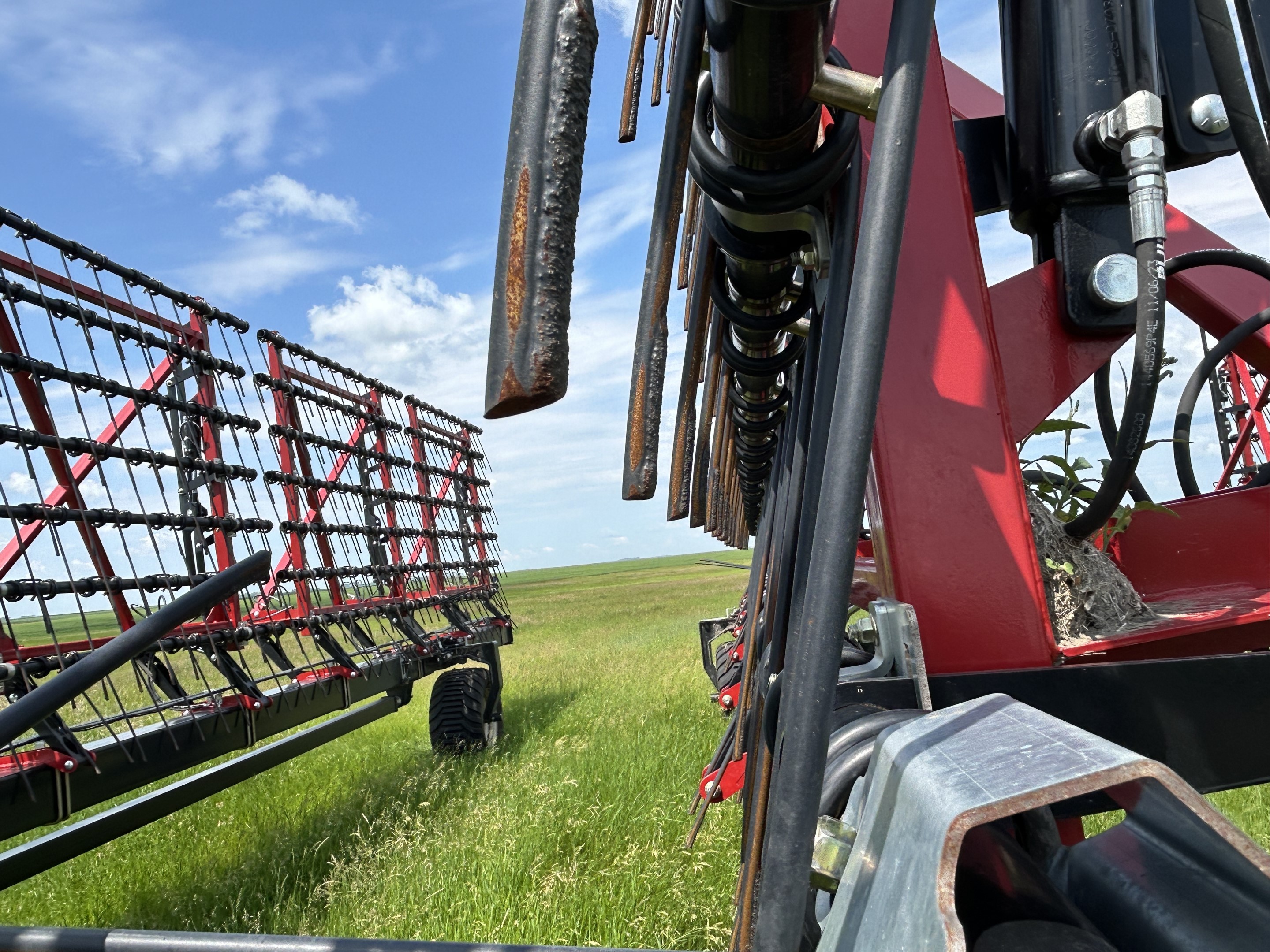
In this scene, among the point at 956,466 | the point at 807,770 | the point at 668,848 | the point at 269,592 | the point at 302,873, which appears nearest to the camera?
the point at 807,770

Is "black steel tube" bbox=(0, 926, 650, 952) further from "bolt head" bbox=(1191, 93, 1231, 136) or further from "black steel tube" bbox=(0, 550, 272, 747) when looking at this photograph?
"bolt head" bbox=(1191, 93, 1231, 136)

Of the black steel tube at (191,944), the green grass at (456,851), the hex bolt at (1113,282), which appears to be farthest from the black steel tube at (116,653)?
the green grass at (456,851)

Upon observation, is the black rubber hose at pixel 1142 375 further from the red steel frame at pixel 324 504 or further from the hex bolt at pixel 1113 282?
the red steel frame at pixel 324 504

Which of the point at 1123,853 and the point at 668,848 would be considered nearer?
the point at 1123,853

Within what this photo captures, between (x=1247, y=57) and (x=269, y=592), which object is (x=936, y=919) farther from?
(x=269, y=592)

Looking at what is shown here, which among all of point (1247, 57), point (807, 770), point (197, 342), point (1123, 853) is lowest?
point (1123, 853)

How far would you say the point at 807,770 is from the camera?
0.69m

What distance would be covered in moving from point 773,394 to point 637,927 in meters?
1.76

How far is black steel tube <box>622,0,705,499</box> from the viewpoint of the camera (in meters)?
0.82

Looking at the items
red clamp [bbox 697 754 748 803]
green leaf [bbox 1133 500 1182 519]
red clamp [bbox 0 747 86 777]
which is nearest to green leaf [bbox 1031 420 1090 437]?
green leaf [bbox 1133 500 1182 519]

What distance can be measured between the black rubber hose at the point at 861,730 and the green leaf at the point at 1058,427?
48.5 inches

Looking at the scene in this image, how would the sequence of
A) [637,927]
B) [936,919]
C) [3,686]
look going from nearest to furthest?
[936,919] → [3,686] → [637,927]

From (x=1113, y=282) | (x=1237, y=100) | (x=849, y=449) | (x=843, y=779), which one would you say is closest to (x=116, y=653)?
(x=843, y=779)

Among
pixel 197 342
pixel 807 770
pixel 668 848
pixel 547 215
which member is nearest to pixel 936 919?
pixel 807 770
